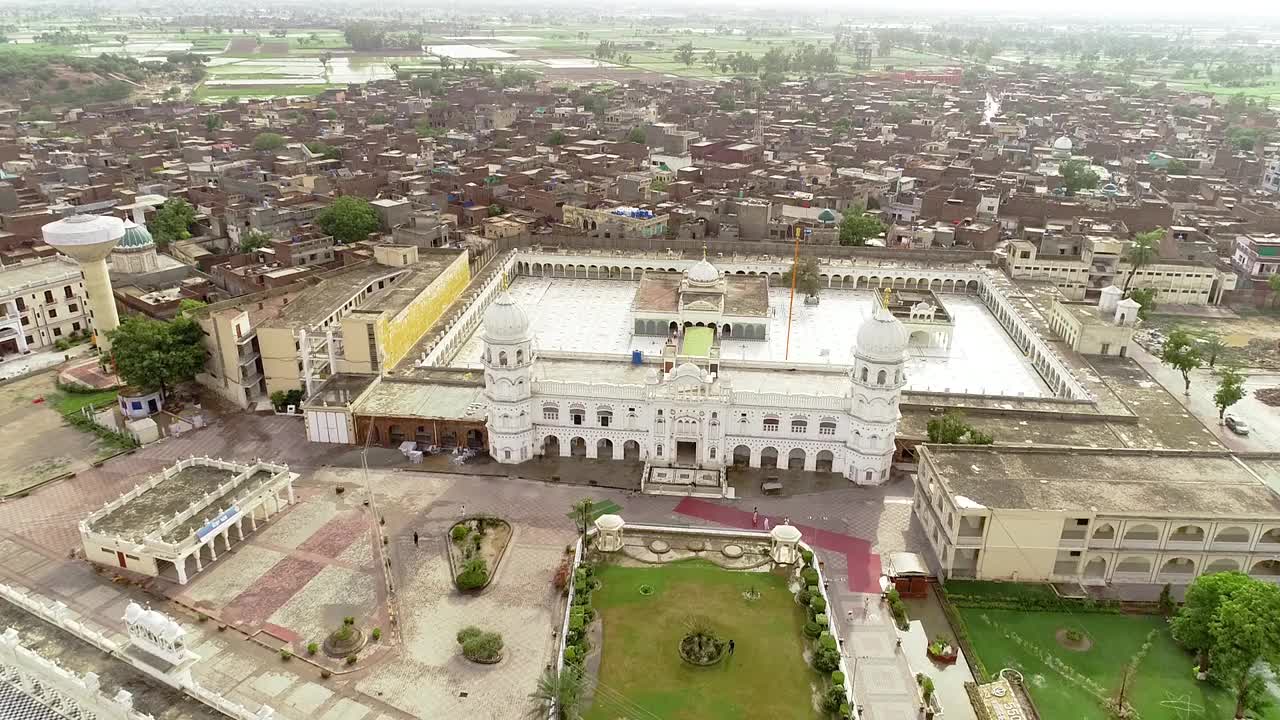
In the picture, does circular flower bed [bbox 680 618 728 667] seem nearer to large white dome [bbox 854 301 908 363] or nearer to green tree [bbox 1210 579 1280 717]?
green tree [bbox 1210 579 1280 717]

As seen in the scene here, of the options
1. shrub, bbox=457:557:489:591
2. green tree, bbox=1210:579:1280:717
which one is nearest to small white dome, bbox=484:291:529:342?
shrub, bbox=457:557:489:591

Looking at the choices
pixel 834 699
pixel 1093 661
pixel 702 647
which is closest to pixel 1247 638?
pixel 1093 661

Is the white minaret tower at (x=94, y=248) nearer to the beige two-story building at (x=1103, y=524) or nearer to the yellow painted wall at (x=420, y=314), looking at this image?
the yellow painted wall at (x=420, y=314)

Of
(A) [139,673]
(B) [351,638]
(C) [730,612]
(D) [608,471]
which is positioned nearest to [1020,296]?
(D) [608,471]

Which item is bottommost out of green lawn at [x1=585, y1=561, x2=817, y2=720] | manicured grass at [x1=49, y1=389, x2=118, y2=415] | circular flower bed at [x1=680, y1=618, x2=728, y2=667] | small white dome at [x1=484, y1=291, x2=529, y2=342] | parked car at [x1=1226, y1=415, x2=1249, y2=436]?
manicured grass at [x1=49, y1=389, x2=118, y2=415]

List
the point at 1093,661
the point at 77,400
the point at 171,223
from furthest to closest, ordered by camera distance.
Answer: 1. the point at 171,223
2. the point at 77,400
3. the point at 1093,661

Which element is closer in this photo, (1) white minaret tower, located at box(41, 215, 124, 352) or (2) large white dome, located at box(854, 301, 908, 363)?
(2) large white dome, located at box(854, 301, 908, 363)

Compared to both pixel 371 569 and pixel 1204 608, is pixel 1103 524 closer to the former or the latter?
pixel 1204 608
